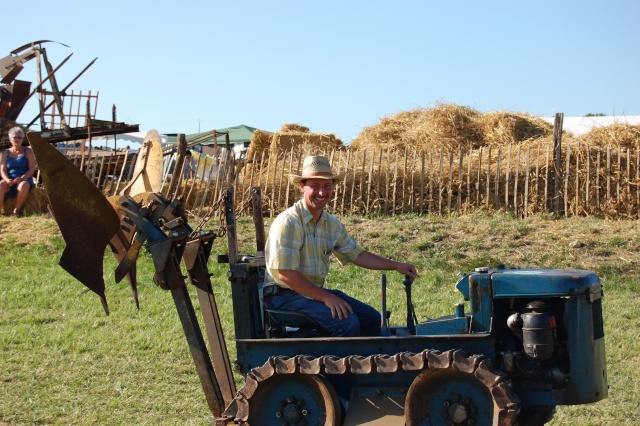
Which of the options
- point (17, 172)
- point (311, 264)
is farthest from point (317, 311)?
point (17, 172)

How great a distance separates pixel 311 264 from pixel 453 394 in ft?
3.84

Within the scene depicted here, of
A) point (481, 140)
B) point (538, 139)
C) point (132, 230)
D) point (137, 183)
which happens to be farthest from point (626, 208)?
point (132, 230)

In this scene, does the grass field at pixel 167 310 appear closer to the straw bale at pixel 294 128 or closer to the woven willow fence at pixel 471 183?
the woven willow fence at pixel 471 183

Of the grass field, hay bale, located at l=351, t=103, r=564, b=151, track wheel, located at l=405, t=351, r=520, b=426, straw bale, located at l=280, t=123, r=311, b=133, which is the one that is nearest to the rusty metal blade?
the grass field

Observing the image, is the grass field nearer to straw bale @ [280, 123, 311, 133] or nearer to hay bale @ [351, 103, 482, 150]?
hay bale @ [351, 103, 482, 150]

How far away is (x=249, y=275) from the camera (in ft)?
17.6

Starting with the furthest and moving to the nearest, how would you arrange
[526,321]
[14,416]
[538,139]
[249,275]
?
[538,139] → [14,416] → [249,275] → [526,321]

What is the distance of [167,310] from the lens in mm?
9656

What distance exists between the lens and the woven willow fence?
563 inches

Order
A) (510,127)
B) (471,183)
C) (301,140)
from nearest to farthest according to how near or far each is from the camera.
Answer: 1. (471,183)
2. (510,127)
3. (301,140)

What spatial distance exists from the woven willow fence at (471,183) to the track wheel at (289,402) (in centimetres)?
882

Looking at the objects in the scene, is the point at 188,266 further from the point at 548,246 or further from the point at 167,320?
the point at 548,246

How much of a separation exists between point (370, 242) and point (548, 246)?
2.47m

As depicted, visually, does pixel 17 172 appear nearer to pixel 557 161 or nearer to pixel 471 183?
pixel 471 183
